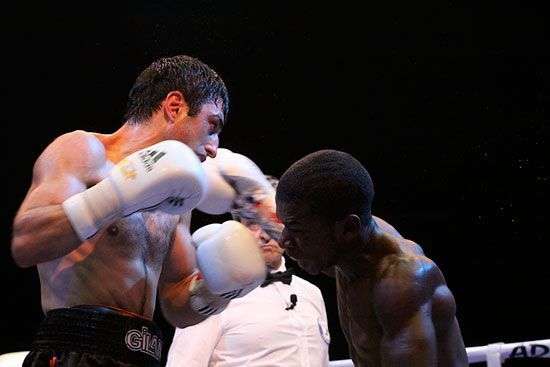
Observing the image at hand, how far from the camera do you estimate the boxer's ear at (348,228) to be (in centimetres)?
166

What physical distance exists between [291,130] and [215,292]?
408cm

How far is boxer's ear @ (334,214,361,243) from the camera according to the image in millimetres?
1657

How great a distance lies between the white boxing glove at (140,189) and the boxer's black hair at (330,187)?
0.36m

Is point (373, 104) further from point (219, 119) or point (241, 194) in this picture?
point (219, 119)

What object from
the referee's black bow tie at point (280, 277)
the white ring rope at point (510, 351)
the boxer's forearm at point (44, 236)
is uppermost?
the boxer's forearm at point (44, 236)

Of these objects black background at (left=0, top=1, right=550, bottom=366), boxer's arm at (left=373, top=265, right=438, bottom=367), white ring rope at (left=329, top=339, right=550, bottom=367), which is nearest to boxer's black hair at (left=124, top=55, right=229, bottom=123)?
boxer's arm at (left=373, top=265, right=438, bottom=367)

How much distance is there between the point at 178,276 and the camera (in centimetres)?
238

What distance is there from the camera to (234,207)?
8.15ft

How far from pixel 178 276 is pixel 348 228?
2.83ft

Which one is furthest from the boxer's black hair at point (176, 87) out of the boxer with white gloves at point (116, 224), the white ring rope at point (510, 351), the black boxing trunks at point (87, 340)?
the white ring rope at point (510, 351)

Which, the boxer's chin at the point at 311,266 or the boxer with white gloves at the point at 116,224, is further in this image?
the boxer with white gloves at the point at 116,224

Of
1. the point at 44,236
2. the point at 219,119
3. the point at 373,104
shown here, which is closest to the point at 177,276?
the point at 219,119

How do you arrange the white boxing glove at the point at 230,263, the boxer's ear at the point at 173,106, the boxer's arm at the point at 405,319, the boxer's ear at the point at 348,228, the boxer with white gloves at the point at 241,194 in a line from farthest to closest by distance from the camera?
the boxer with white gloves at the point at 241,194
the boxer's ear at the point at 173,106
the white boxing glove at the point at 230,263
the boxer's ear at the point at 348,228
the boxer's arm at the point at 405,319

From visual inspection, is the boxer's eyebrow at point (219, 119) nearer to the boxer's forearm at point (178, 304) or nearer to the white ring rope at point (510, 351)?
the boxer's forearm at point (178, 304)
